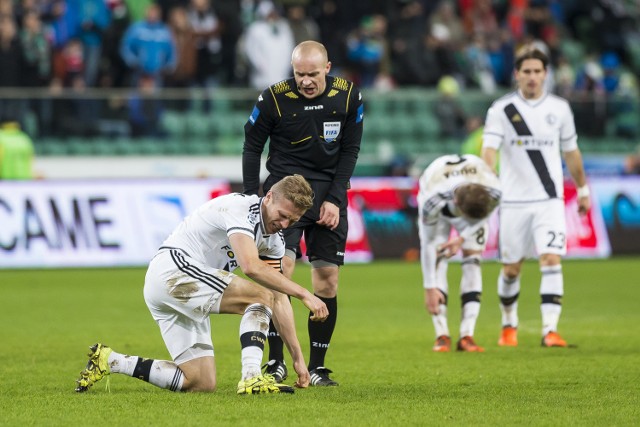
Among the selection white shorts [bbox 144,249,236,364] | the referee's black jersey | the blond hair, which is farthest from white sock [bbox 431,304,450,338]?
white shorts [bbox 144,249,236,364]

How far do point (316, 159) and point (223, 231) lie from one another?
1.37m

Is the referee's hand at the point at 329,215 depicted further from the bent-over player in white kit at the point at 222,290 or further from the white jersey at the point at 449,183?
the white jersey at the point at 449,183

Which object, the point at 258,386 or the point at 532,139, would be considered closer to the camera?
the point at 258,386

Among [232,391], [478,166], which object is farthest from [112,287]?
[232,391]

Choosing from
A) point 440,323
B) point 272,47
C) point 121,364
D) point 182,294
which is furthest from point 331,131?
point 272,47

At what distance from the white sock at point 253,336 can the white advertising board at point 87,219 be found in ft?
38.0

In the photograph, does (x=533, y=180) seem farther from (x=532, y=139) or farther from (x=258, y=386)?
(x=258, y=386)

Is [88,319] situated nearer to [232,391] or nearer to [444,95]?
[232,391]

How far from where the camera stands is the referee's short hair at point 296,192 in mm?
7191

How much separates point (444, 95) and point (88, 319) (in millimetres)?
11544

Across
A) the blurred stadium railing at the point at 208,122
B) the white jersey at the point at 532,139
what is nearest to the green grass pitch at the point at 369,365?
the white jersey at the point at 532,139

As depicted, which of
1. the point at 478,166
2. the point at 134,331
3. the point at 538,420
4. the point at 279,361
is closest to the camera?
the point at 538,420

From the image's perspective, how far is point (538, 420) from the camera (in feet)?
22.2

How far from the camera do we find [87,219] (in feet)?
61.3
